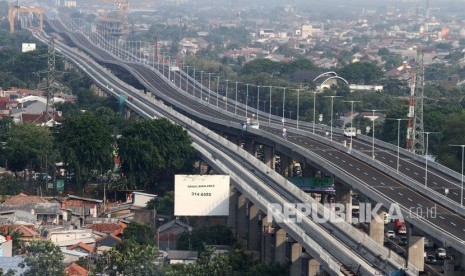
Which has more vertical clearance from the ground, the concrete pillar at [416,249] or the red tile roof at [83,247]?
the concrete pillar at [416,249]

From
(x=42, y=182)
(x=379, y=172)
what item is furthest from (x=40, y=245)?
(x=42, y=182)

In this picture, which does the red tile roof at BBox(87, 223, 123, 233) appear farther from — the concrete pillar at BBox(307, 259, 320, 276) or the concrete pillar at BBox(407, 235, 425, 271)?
the concrete pillar at BBox(307, 259, 320, 276)

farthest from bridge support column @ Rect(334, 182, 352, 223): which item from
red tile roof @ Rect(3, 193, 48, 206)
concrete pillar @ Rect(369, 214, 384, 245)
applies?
red tile roof @ Rect(3, 193, 48, 206)

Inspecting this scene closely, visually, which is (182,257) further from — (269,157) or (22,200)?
(269,157)

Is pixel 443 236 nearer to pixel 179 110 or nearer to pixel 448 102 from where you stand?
pixel 179 110

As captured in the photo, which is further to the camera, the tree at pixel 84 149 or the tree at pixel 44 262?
the tree at pixel 84 149

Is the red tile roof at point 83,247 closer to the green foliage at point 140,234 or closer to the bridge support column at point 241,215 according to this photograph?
the green foliage at point 140,234

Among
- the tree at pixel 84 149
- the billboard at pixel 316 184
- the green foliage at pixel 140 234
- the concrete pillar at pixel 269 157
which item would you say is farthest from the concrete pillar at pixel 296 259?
the concrete pillar at pixel 269 157
